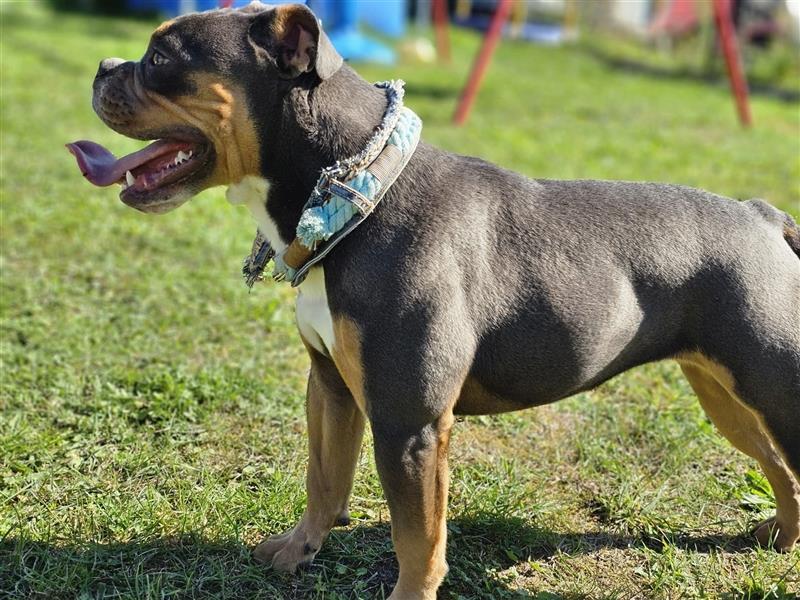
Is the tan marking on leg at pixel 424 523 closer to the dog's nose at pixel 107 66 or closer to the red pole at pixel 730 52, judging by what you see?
the dog's nose at pixel 107 66

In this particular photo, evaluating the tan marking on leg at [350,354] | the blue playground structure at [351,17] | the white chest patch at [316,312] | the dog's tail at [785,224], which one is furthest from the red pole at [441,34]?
the tan marking on leg at [350,354]

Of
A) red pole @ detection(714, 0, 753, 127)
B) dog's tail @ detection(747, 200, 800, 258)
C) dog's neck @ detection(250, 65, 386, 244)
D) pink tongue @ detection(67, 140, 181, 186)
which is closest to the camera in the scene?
dog's neck @ detection(250, 65, 386, 244)

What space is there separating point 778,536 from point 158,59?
3.15m

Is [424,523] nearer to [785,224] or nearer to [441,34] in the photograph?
[785,224]

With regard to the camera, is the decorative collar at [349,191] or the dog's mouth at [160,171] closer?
the decorative collar at [349,191]

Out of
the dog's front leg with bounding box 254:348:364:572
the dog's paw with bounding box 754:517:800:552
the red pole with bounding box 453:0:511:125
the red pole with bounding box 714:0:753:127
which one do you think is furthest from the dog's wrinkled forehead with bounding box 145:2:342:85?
the red pole with bounding box 714:0:753:127

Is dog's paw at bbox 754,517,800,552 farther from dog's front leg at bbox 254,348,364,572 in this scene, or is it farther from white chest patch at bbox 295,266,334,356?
white chest patch at bbox 295,266,334,356

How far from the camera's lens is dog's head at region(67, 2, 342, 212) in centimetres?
303

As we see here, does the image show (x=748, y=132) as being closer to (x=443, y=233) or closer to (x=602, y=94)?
(x=602, y=94)

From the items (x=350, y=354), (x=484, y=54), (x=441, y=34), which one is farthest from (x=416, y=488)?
(x=441, y=34)

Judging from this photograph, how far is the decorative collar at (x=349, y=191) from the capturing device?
2945mm

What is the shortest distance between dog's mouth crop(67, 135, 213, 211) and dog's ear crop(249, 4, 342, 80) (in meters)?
0.39

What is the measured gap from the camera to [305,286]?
10.5 ft

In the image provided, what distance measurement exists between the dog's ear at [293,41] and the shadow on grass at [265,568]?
1936 millimetres
